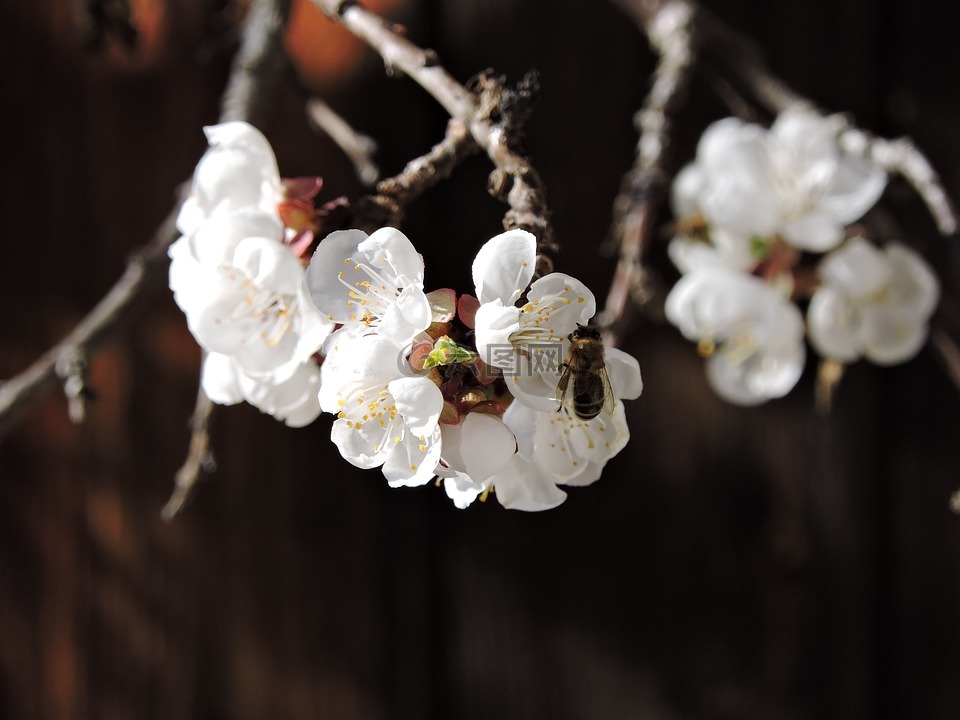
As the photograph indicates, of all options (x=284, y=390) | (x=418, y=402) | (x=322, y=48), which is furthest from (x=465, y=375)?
(x=322, y=48)

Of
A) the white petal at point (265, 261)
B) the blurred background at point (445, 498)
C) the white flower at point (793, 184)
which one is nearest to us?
the white petal at point (265, 261)

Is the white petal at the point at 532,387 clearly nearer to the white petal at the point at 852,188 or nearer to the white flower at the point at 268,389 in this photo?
the white flower at the point at 268,389

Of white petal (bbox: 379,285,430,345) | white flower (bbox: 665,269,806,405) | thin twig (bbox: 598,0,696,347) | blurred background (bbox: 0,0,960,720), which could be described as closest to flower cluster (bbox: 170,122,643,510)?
white petal (bbox: 379,285,430,345)

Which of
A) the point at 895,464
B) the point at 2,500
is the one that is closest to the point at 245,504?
the point at 2,500

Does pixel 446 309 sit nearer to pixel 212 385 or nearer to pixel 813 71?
pixel 212 385

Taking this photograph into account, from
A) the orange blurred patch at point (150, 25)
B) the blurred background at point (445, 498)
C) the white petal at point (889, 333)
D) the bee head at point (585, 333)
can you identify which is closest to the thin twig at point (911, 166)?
the white petal at point (889, 333)

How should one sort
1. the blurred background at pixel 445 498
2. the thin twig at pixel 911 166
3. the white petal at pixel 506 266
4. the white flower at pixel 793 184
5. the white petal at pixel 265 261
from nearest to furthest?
the white petal at pixel 506 266 → the white petal at pixel 265 261 → the thin twig at pixel 911 166 → the white flower at pixel 793 184 → the blurred background at pixel 445 498

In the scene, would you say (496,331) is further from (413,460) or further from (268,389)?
(268,389)

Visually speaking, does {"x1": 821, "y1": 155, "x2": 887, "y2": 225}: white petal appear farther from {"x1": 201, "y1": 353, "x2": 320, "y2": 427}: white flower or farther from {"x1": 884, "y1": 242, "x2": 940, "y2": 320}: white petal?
{"x1": 201, "y1": 353, "x2": 320, "y2": 427}: white flower
